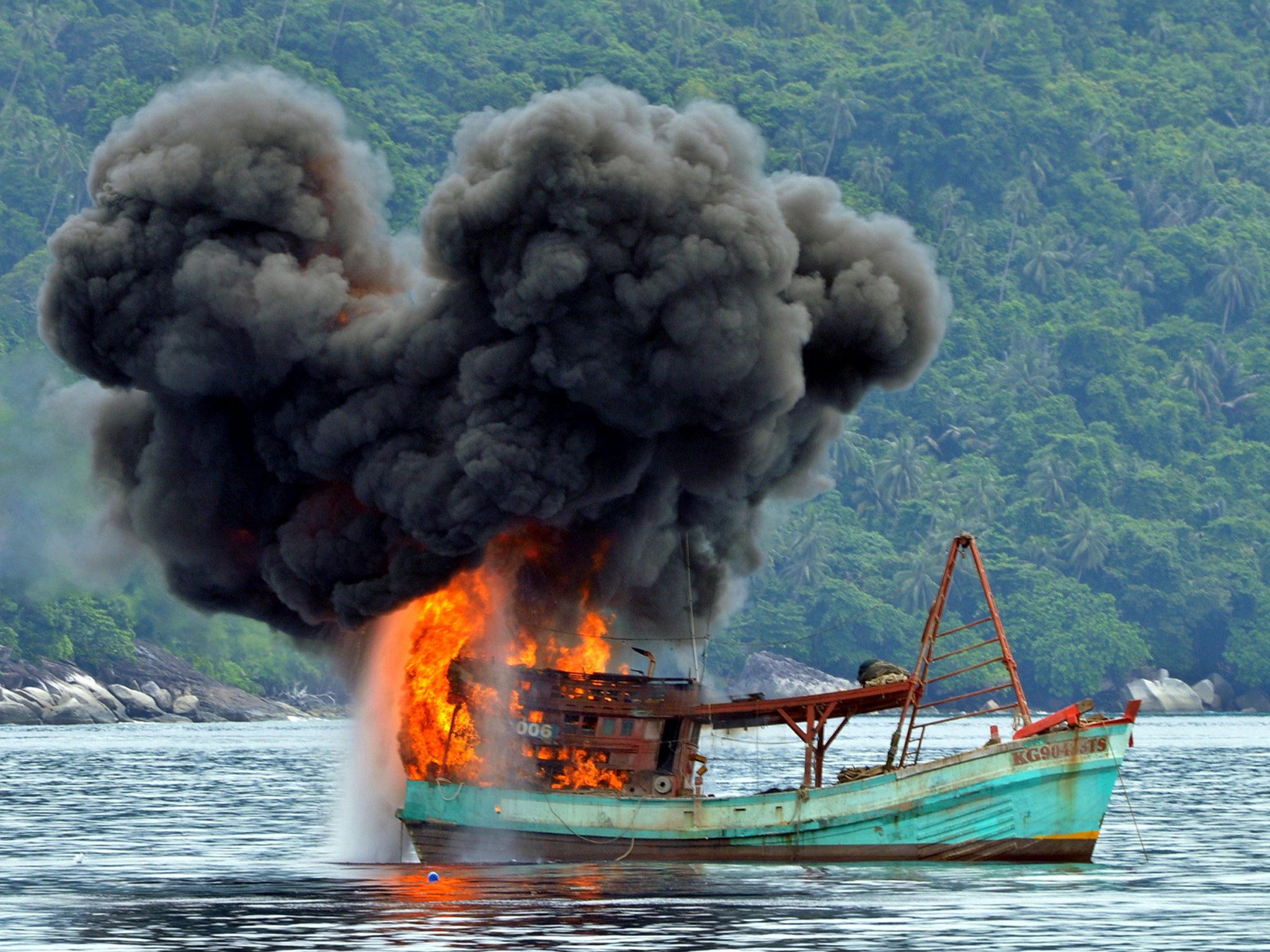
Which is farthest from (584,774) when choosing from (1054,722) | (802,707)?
(1054,722)

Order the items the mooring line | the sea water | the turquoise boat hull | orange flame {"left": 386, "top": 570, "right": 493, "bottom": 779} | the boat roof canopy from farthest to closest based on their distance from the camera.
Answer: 1. orange flame {"left": 386, "top": 570, "right": 493, "bottom": 779}
2. the boat roof canopy
3. the mooring line
4. the turquoise boat hull
5. the sea water

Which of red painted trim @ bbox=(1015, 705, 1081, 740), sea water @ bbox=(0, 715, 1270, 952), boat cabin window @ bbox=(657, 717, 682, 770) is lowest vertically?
sea water @ bbox=(0, 715, 1270, 952)

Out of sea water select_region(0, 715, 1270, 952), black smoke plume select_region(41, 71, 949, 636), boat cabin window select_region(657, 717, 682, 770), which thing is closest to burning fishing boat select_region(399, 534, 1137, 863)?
boat cabin window select_region(657, 717, 682, 770)

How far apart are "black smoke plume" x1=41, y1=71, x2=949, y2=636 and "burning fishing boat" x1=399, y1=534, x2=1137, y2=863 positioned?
18.9 feet

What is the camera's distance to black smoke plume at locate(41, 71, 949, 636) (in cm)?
6656

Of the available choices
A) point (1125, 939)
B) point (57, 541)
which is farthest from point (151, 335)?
point (57, 541)

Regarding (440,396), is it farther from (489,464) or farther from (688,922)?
(688,922)

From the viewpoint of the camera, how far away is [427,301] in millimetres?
70562

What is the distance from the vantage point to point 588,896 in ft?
186

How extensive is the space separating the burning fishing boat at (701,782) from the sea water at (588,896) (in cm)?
90

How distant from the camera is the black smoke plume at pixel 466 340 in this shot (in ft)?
218

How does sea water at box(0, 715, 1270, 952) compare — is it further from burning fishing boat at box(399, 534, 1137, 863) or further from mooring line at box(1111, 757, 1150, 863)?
burning fishing boat at box(399, 534, 1137, 863)

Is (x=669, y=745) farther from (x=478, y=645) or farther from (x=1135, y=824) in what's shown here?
(x=1135, y=824)

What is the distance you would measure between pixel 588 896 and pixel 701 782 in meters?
10.7
